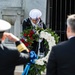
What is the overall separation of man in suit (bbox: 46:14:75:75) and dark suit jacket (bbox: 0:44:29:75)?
369mm

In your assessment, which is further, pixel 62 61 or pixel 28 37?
pixel 28 37

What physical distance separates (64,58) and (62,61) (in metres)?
0.04

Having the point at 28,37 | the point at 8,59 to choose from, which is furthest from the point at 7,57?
the point at 28,37

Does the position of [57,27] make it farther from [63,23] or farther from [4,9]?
[4,9]

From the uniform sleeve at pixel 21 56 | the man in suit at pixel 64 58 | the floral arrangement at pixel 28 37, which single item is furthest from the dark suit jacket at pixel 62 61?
the floral arrangement at pixel 28 37

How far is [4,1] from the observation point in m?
11.2

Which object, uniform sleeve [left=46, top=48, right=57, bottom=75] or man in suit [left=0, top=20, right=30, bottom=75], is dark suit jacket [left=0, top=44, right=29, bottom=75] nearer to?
man in suit [left=0, top=20, right=30, bottom=75]

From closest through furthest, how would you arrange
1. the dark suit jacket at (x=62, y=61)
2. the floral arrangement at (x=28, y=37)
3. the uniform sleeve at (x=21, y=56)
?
the dark suit jacket at (x=62, y=61)
the uniform sleeve at (x=21, y=56)
the floral arrangement at (x=28, y=37)

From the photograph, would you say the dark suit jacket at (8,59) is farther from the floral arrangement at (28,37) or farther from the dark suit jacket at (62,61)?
the floral arrangement at (28,37)

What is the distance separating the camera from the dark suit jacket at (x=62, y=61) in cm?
382

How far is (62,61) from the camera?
12.6 ft

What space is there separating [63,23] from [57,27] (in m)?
0.23

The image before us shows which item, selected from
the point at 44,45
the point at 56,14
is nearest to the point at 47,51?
the point at 44,45

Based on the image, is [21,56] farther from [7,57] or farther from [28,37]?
[28,37]
